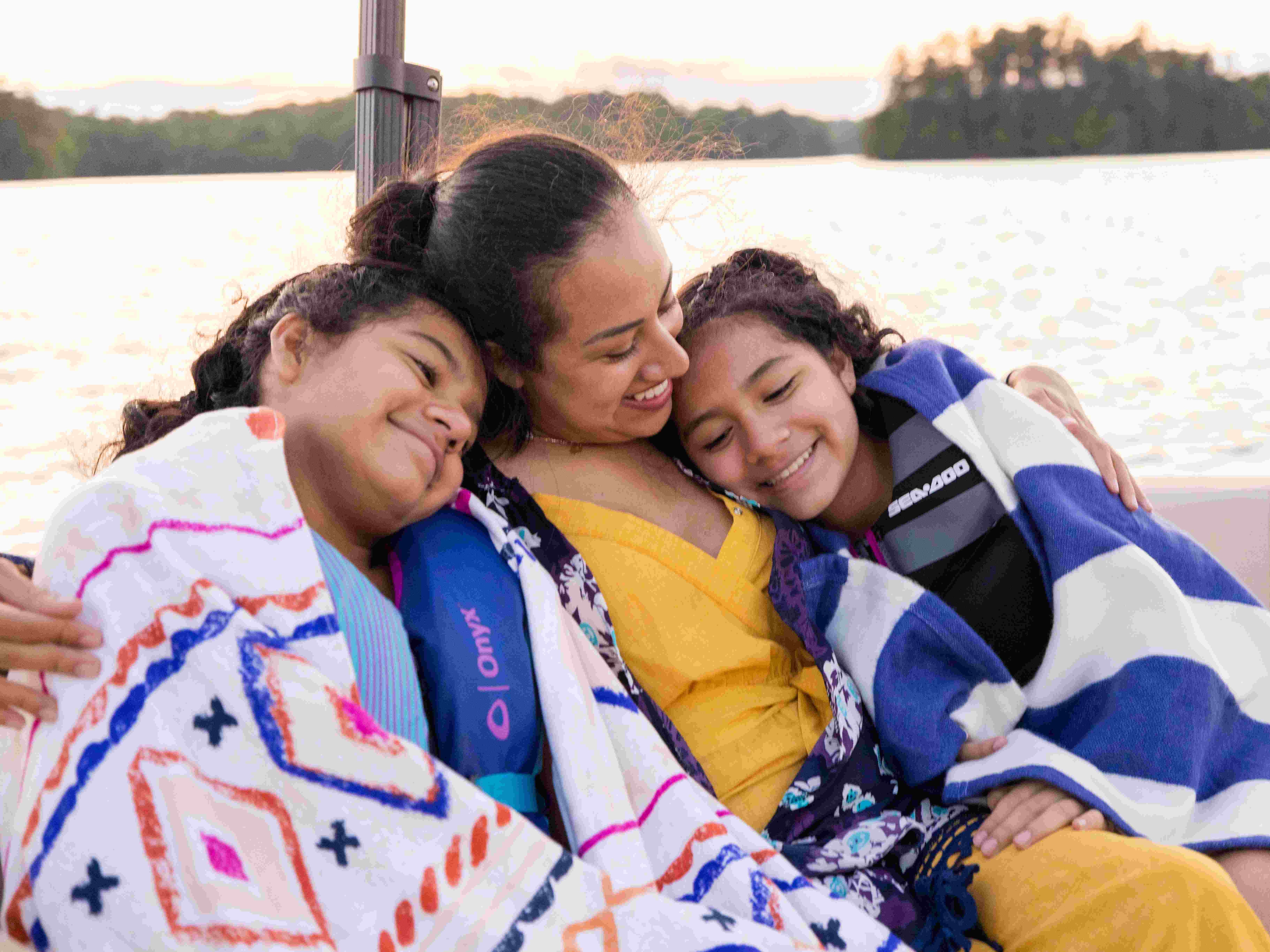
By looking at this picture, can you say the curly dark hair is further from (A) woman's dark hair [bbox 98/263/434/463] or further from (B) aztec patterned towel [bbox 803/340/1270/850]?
(A) woman's dark hair [bbox 98/263/434/463]

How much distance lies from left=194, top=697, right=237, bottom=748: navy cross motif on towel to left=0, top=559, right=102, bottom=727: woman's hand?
→ 0.27ft

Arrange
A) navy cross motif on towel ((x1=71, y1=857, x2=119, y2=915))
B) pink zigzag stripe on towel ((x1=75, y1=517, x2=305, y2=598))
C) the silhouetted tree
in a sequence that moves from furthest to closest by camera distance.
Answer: the silhouetted tree, pink zigzag stripe on towel ((x1=75, y1=517, x2=305, y2=598)), navy cross motif on towel ((x1=71, y1=857, x2=119, y2=915))

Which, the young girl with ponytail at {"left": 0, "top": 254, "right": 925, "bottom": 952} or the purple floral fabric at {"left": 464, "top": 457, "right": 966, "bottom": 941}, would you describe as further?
the purple floral fabric at {"left": 464, "top": 457, "right": 966, "bottom": 941}

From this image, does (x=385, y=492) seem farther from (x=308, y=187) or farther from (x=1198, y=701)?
(x=1198, y=701)

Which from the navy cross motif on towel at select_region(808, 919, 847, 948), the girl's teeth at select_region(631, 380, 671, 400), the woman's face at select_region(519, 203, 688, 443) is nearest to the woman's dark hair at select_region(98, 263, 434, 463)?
the woman's face at select_region(519, 203, 688, 443)

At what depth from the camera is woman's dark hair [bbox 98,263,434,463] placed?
3.73 ft

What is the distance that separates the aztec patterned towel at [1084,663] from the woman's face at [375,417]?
47 cm

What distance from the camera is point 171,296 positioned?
68.0 inches

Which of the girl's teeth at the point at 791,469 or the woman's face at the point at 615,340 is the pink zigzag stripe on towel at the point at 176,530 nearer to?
the woman's face at the point at 615,340

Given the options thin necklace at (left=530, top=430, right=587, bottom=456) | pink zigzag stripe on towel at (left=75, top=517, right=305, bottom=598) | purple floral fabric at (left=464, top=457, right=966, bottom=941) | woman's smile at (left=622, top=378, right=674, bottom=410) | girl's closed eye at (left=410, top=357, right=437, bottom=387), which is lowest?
purple floral fabric at (left=464, top=457, right=966, bottom=941)

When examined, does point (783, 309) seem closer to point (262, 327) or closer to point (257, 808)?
point (262, 327)

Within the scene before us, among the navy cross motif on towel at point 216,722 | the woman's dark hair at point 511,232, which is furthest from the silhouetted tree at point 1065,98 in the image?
the navy cross motif on towel at point 216,722

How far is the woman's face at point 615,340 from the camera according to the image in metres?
1.19

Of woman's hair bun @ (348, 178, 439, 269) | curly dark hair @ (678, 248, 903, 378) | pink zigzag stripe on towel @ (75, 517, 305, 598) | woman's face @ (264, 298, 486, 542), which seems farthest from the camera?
curly dark hair @ (678, 248, 903, 378)
